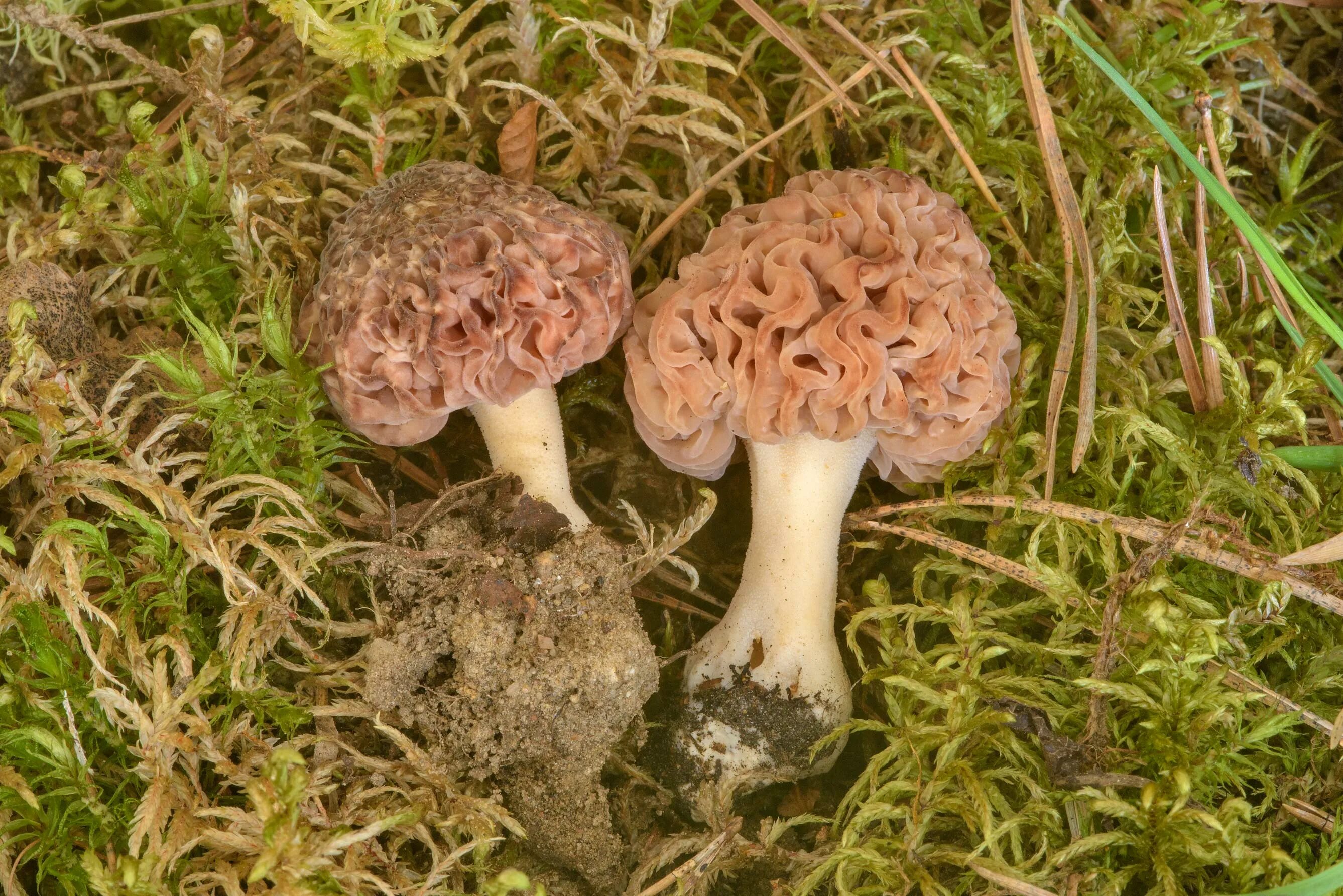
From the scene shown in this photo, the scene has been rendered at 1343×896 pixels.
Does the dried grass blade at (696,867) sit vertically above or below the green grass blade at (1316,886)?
below

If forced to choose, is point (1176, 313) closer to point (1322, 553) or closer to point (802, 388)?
point (1322, 553)

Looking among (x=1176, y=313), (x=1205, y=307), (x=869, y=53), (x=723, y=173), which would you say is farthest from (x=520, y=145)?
(x=1205, y=307)

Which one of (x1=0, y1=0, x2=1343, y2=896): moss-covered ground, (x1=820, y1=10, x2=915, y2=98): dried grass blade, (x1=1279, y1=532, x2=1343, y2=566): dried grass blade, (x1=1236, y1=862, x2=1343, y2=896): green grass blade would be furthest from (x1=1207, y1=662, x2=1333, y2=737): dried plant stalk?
(x1=820, y1=10, x2=915, y2=98): dried grass blade

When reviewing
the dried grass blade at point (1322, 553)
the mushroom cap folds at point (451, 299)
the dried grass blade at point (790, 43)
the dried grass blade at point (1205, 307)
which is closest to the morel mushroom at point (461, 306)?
the mushroom cap folds at point (451, 299)

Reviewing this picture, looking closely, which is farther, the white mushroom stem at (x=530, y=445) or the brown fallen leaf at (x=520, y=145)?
the brown fallen leaf at (x=520, y=145)

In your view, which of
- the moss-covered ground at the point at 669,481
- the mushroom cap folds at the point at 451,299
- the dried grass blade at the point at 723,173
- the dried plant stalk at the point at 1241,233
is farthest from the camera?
the dried grass blade at the point at 723,173

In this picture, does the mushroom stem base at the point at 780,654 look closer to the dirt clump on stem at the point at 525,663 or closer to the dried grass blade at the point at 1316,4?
the dirt clump on stem at the point at 525,663

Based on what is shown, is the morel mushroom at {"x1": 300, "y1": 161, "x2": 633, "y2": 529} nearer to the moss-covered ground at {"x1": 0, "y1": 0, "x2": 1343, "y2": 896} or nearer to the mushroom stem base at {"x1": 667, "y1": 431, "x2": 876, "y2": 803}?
the moss-covered ground at {"x1": 0, "y1": 0, "x2": 1343, "y2": 896}

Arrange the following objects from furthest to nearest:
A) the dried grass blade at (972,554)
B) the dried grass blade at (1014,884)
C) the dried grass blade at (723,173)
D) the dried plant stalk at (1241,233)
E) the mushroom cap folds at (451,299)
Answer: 1. the dried grass blade at (723,173)
2. the dried plant stalk at (1241,233)
3. the dried grass blade at (972,554)
4. the mushroom cap folds at (451,299)
5. the dried grass blade at (1014,884)
